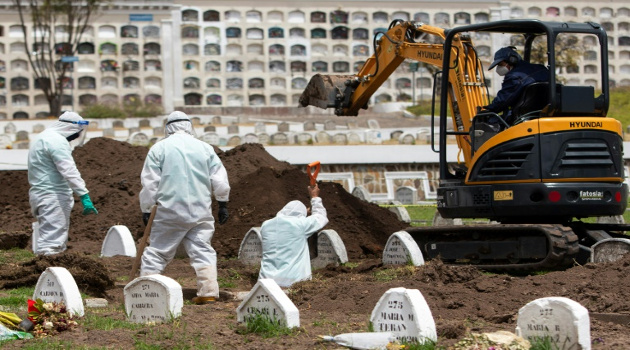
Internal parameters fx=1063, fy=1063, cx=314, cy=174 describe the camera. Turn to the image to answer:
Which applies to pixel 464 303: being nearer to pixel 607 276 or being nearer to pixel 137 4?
pixel 607 276

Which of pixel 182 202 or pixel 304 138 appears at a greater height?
pixel 182 202

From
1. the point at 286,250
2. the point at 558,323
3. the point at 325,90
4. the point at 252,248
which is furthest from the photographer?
the point at 325,90

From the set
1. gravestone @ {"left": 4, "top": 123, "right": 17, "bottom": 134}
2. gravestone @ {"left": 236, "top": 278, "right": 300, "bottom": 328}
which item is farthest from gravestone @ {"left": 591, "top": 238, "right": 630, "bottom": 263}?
gravestone @ {"left": 4, "top": 123, "right": 17, "bottom": 134}

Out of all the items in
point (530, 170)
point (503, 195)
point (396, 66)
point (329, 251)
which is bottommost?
point (329, 251)

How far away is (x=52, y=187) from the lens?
36.1 feet

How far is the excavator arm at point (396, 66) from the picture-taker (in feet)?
35.3

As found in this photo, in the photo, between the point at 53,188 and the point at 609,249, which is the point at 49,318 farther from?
the point at 609,249

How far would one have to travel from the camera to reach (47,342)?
631cm

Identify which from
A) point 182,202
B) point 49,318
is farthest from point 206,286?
point 49,318

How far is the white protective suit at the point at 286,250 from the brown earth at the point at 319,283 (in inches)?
10.2

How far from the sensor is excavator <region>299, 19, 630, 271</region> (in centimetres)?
960

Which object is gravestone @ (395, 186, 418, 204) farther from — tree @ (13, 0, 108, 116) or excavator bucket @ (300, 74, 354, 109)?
tree @ (13, 0, 108, 116)

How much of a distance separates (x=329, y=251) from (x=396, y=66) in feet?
10.2

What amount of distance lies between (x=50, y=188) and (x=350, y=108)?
4.47 meters
